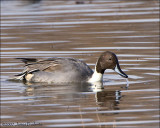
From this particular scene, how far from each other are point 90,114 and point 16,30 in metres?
9.45

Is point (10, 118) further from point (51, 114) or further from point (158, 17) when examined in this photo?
point (158, 17)

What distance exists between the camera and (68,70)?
1041 centimetres

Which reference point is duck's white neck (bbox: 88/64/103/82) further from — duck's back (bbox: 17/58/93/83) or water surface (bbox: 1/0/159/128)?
water surface (bbox: 1/0/159/128)

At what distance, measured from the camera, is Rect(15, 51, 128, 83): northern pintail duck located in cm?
1039

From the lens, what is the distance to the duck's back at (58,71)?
409 inches

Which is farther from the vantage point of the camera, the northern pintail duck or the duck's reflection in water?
the northern pintail duck

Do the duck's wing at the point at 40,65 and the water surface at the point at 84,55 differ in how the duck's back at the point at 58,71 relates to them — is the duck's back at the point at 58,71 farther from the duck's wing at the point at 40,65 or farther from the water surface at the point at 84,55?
the water surface at the point at 84,55

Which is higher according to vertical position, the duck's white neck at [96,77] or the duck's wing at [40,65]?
the duck's wing at [40,65]

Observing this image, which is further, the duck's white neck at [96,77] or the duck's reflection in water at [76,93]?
the duck's white neck at [96,77]

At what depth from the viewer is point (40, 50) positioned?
13.2 metres

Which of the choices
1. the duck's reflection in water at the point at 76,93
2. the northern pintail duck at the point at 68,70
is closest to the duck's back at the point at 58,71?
the northern pintail duck at the point at 68,70

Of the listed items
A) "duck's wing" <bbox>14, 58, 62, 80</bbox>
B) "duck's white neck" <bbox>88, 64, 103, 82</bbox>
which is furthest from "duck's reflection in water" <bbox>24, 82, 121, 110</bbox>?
"duck's wing" <bbox>14, 58, 62, 80</bbox>

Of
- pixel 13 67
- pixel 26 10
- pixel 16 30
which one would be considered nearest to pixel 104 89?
pixel 13 67

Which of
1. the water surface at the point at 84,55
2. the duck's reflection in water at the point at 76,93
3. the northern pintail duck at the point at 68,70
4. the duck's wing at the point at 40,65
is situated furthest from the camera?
the duck's wing at the point at 40,65
